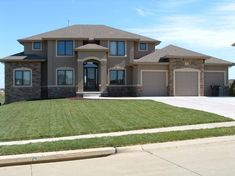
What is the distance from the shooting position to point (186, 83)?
37500 millimetres

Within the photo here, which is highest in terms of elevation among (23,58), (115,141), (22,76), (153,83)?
(23,58)

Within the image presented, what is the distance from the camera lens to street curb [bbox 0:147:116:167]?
31.9 ft

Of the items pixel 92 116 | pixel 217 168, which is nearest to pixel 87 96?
pixel 92 116

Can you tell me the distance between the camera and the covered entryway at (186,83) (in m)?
37.2

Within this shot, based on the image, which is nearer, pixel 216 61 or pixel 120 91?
pixel 120 91

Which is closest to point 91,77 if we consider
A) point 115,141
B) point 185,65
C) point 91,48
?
point 91,48

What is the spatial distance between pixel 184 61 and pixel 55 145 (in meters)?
27.4

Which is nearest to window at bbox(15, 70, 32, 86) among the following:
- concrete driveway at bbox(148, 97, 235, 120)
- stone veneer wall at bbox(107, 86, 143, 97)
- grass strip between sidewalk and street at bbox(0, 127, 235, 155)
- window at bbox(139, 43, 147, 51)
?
stone veneer wall at bbox(107, 86, 143, 97)

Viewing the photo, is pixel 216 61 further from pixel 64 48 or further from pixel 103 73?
pixel 64 48

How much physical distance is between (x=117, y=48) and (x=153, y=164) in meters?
31.1

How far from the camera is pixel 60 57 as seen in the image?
129 ft

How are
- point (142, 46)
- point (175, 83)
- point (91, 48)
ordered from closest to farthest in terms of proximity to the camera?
1. point (91, 48)
2. point (175, 83)
3. point (142, 46)

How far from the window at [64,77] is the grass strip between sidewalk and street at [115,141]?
27.0 m

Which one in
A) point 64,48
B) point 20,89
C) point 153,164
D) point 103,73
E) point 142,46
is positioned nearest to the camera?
point 153,164
